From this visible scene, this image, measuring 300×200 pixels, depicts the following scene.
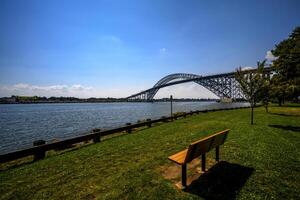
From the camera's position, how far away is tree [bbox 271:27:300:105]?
82.5 feet

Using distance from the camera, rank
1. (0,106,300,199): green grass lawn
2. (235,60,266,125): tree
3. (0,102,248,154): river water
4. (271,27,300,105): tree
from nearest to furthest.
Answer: (0,106,300,199): green grass lawn, (235,60,266,125): tree, (0,102,248,154): river water, (271,27,300,105): tree

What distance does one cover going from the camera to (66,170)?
5848mm

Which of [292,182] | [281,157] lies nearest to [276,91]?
[281,157]

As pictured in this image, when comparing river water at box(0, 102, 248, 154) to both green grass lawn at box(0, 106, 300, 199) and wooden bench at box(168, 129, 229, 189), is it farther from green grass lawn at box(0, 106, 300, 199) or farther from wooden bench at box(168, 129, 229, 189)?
wooden bench at box(168, 129, 229, 189)

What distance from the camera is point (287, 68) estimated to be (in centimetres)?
2759

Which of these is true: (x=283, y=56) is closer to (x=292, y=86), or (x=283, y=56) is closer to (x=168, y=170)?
(x=292, y=86)

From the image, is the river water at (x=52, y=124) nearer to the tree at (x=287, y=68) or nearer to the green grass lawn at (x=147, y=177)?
the green grass lawn at (x=147, y=177)

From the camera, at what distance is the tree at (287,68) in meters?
25.2

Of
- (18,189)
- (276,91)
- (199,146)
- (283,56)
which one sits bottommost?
(18,189)

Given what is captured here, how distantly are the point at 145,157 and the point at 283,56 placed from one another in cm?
3330

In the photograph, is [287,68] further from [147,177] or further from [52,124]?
[52,124]

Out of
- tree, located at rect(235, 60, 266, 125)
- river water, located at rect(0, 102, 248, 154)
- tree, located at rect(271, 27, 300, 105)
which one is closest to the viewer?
tree, located at rect(235, 60, 266, 125)

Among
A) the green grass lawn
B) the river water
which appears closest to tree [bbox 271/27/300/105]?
the river water

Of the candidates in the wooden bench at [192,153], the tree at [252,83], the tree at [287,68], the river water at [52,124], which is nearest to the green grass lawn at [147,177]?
the wooden bench at [192,153]
